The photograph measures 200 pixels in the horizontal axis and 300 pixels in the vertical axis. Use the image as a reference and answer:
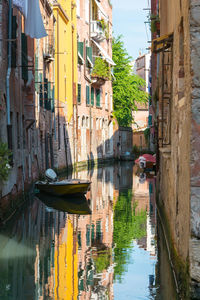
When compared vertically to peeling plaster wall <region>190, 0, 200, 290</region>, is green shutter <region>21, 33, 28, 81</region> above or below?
above

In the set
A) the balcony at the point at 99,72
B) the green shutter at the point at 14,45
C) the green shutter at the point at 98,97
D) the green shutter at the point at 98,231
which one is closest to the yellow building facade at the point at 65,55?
the balcony at the point at 99,72

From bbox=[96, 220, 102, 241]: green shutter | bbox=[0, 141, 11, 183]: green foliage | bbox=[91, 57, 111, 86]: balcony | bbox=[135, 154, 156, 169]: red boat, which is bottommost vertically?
bbox=[96, 220, 102, 241]: green shutter

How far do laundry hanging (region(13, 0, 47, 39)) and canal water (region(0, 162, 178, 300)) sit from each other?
498cm

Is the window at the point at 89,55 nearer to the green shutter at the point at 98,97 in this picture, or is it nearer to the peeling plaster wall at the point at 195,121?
the green shutter at the point at 98,97

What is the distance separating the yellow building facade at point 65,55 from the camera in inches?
1273

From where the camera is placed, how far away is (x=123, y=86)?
177 feet

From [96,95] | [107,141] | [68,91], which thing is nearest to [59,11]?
[68,91]

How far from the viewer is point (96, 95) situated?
47094mm

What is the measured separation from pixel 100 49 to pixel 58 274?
118 feet

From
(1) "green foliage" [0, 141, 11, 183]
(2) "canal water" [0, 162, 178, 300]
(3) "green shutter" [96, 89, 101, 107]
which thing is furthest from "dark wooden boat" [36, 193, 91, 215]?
(3) "green shutter" [96, 89, 101, 107]

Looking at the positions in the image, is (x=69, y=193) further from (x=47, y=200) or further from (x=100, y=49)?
(x=100, y=49)

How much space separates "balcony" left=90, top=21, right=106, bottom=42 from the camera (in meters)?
44.9

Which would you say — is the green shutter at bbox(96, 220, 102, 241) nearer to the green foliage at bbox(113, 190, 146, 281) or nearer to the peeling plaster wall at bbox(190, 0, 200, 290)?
the green foliage at bbox(113, 190, 146, 281)

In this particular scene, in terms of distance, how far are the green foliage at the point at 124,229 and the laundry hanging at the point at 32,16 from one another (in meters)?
5.49
